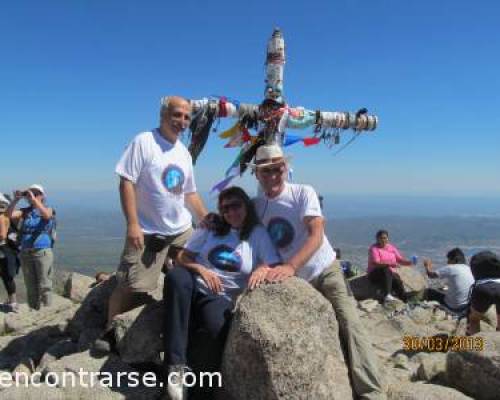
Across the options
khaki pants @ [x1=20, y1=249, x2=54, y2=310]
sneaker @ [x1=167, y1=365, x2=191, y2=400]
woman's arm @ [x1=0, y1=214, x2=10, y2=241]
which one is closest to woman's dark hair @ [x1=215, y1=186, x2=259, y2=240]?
sneaker @ [x1=167, y1=365, x2=191, y2=400]

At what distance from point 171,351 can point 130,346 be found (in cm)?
102

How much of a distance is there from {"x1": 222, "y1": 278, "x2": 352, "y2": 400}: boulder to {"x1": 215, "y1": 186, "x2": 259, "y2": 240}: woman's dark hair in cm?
74

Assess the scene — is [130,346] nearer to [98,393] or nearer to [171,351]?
[98,393]

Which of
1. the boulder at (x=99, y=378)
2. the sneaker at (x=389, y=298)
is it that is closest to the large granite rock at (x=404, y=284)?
the sneaker at (x=389, y=298)

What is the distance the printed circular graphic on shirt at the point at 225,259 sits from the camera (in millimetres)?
5152

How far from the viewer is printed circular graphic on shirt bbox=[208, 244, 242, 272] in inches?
203

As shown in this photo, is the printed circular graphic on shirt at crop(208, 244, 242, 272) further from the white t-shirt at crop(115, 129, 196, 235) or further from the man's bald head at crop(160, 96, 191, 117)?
the man's bald head at crop(160, 96, 191, 117)

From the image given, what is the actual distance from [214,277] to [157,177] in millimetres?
1455

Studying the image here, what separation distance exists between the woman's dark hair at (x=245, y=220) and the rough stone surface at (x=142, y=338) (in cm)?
128

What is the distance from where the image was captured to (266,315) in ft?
15.4

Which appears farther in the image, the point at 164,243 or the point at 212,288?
the point at 164,243

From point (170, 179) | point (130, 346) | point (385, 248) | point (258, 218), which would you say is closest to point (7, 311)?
point (130, 346)
